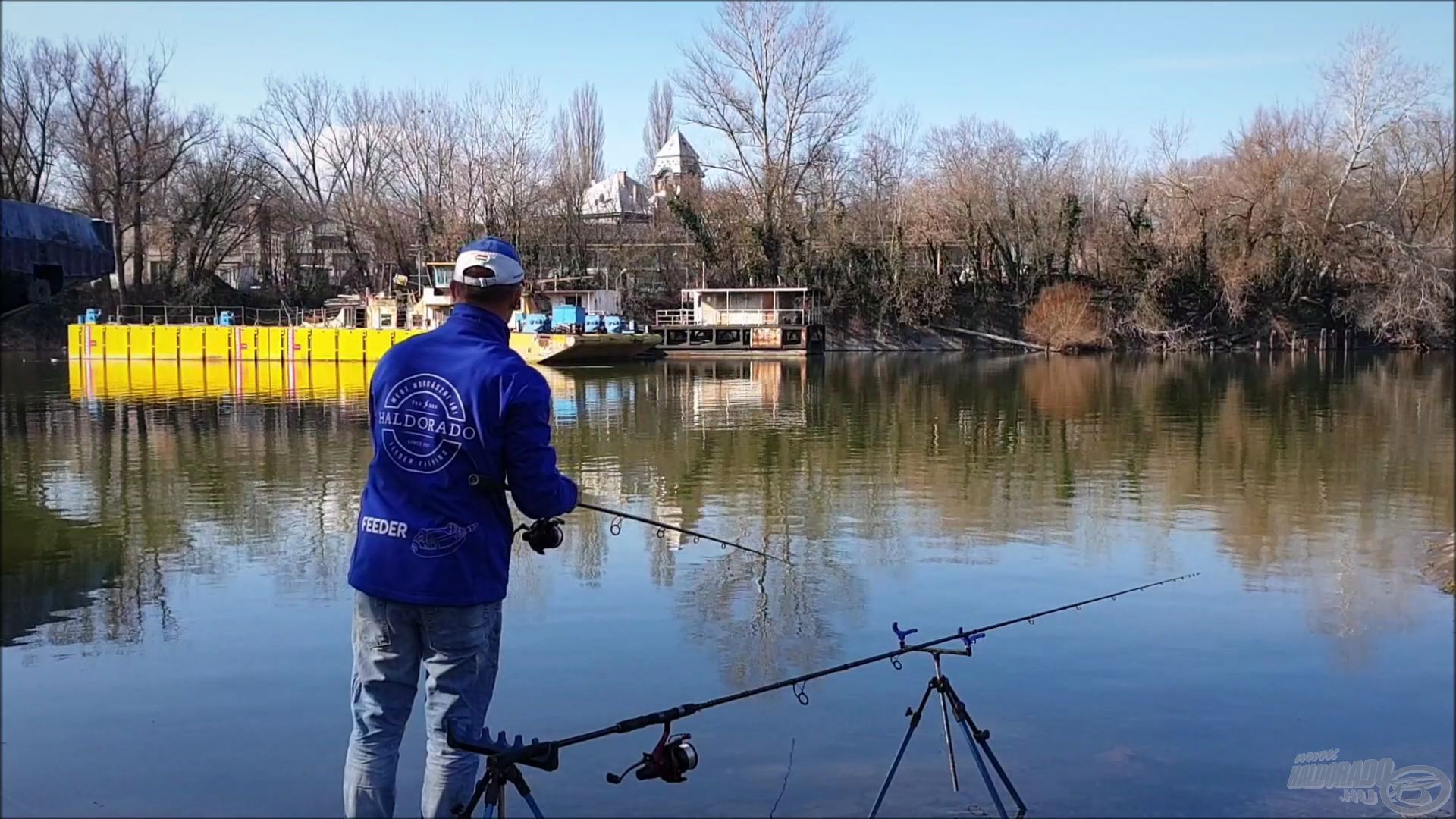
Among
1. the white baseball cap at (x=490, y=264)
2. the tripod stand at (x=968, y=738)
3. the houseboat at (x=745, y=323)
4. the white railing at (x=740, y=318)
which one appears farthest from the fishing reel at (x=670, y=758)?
the white railing at (x=740, y=318)

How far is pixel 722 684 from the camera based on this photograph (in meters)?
5.95

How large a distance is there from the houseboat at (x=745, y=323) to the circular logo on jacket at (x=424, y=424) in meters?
42.3

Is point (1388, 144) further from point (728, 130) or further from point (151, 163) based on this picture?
point (151, 163)

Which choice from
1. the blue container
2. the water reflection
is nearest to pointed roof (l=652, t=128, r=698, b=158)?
the blue container

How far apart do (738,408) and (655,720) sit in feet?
61.5

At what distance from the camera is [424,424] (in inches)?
136

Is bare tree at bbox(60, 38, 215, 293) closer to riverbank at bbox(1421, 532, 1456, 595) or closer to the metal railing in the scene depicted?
the metal railing

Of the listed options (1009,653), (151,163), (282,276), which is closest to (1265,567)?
(1009,653)

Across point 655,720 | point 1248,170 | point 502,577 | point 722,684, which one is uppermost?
point 1248,170

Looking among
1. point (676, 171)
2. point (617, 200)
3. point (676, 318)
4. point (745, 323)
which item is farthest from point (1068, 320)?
point (617, 200)

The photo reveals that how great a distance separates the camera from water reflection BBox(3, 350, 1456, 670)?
7.80 metres

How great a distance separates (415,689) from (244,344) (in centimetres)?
4032

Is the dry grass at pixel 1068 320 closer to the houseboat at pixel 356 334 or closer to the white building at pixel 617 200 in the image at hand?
the houseboat at pixel 356 334

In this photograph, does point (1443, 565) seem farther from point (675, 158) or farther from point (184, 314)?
point (675, 158)
